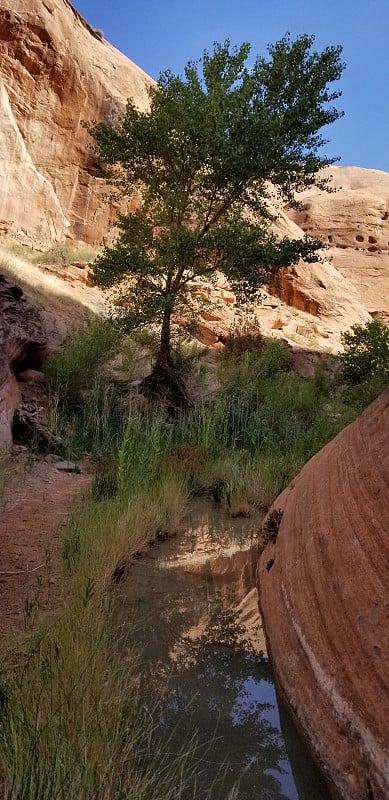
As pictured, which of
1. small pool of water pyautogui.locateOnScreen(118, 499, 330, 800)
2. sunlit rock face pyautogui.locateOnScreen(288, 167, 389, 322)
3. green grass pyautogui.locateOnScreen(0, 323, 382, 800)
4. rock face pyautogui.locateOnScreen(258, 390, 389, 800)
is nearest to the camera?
green grass pyautogui.locateOnScreen(0, 323, 382, 800)

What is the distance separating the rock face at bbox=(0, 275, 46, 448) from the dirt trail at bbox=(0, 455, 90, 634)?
0.76 metres

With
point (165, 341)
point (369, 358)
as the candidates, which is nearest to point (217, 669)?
point (165, 341)

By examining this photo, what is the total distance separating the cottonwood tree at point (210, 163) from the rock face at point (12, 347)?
2044 mm

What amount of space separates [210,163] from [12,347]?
18.4 ft

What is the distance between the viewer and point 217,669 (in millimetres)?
2678

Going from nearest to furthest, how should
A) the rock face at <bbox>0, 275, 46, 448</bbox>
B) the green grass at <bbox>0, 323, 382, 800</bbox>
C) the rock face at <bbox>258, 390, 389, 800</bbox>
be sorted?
the green grass at <bbox>0, 323, 382, 800</bbox>
the rock face at <bbox>258, 390, 389, 800</bbox>
the rock face at <bbox>0, 275, 46, 448</bbox>

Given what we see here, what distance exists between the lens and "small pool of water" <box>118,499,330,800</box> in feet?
6.52

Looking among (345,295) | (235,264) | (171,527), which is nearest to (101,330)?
(235,264)

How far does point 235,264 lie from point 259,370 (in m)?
2.67

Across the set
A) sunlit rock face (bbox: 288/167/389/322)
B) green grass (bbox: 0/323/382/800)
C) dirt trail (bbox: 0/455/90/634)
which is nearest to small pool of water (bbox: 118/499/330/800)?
green grass (bbox: 0/323/382/800)

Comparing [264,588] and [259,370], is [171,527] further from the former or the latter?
[259,370]

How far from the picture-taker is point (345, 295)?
892 inches

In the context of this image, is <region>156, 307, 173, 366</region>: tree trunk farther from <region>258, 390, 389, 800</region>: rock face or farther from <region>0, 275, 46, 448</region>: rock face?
<region>258, 390, 389, 800</region>: rock face

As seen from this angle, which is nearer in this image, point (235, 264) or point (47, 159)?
point (235, 264)
